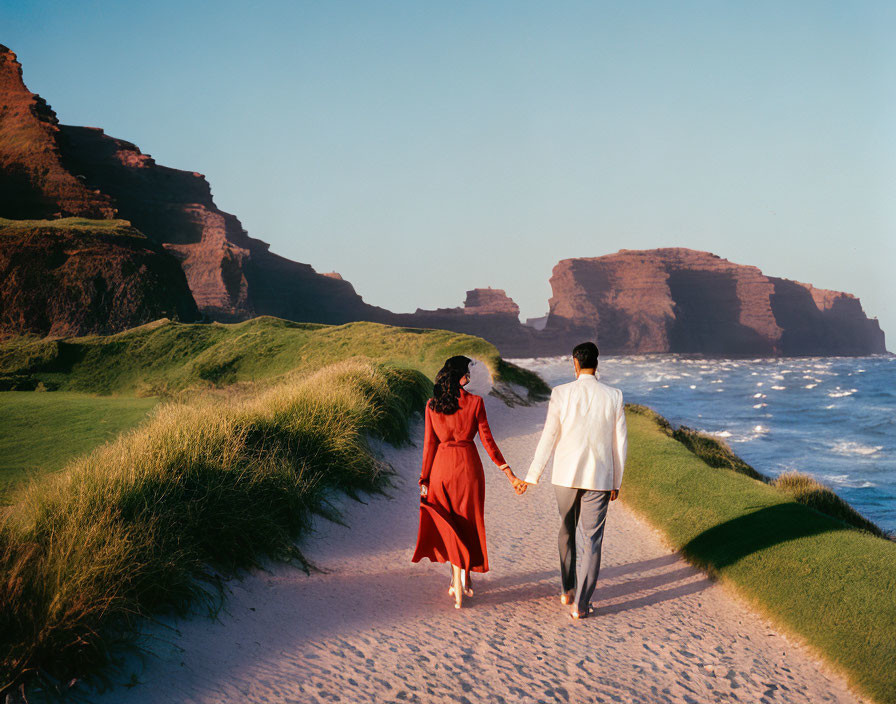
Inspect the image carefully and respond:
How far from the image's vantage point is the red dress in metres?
5.29

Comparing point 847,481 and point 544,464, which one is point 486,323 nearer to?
point 847,481

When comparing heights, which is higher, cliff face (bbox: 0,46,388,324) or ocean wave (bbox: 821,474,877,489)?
cliff face (bbox: 0,46,388,324)

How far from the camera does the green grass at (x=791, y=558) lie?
5508mm

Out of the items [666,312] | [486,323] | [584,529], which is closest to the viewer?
[584,529]

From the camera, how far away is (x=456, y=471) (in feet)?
17.5

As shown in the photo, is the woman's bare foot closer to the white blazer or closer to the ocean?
the white blazer

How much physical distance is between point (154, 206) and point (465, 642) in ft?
364

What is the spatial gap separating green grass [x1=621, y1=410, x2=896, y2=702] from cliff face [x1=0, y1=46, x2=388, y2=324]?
67455mm

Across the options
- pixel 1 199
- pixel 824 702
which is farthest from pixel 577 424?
pixel 1 199

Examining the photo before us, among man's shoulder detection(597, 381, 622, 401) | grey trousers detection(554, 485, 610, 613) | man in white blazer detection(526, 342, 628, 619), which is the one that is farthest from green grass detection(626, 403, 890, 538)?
man's shoulder detection(597, 381, 622, 401)

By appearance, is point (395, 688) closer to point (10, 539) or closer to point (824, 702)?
point (10, 539)

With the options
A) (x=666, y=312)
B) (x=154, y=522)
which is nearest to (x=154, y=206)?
(x=154, y=522)

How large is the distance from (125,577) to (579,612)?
152 inches

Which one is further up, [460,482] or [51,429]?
[460,482]
